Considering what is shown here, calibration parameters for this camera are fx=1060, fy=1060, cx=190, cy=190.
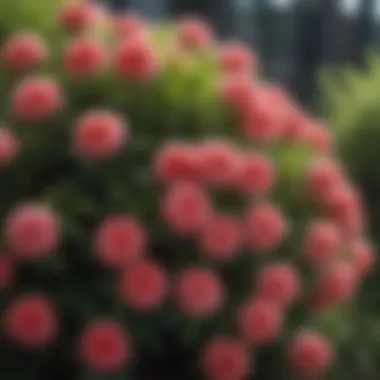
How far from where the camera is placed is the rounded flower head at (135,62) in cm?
150

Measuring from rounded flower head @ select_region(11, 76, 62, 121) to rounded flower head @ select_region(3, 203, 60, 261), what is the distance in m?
0.15

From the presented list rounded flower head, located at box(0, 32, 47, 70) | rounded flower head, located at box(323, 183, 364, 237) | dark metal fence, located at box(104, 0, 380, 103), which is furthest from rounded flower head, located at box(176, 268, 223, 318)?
dark metal fence, located at box(104, 0, 380, 103)

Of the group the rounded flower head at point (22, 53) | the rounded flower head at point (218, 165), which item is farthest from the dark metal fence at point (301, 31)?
the rounded flower head at point (218, 165)

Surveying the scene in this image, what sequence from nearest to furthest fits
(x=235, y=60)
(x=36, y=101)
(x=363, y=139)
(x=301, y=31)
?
(x=36, y=101)
(x=235, y=60)
(x=363, y=139)
(x=301, y=31)

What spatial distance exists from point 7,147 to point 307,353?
0.52m

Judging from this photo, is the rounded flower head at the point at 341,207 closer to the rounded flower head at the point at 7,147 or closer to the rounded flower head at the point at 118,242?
the rounded flower head at the point at 118,242

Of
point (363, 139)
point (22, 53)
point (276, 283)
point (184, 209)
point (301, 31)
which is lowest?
point (301, 31)

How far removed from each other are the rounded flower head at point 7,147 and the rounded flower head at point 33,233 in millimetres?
92

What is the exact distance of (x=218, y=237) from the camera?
1.42m

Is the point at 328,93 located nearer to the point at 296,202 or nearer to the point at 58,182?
the point at 296,202

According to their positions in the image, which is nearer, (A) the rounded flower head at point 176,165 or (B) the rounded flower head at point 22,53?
(A) the rounded flower head at point 176,165

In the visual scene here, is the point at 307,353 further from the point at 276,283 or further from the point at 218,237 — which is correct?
the point at 218,237

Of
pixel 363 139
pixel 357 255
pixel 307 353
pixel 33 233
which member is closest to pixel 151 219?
pixel 33 233

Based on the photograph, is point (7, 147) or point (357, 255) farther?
point (357, 255)
